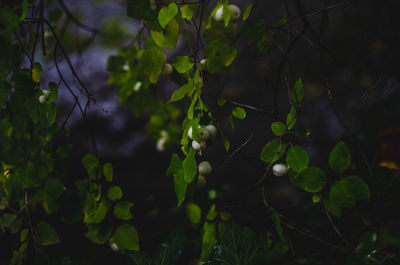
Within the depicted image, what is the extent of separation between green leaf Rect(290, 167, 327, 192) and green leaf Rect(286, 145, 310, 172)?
0.05 feet

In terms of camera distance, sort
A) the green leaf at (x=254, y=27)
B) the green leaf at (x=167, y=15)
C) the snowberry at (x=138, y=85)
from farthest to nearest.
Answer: the snowberry at (x=138, y=85)
the green leaf at (x=254, y=27)
the green leaf at (x=167, y=15)

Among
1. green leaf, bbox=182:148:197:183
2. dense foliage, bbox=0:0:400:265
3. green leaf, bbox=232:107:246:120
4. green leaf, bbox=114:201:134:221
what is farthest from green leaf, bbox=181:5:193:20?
green leaf, bbox=114:201:134:221

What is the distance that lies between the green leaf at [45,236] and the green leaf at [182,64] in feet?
1.65

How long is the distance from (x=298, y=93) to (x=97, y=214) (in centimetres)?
55

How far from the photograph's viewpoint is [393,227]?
0.50m

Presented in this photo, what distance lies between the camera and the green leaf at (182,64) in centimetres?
61

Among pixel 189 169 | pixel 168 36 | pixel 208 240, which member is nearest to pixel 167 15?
pixel 168 36

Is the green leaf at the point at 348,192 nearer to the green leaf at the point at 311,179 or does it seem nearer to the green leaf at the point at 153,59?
the green leaf at the point at 311,179

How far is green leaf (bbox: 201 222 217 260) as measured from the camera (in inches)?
26.2

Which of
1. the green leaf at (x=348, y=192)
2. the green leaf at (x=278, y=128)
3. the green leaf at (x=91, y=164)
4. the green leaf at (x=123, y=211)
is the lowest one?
the green leaf at (x=123, y=211)

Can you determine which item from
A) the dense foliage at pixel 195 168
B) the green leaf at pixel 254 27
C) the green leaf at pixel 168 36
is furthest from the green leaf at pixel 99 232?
the green leaf at pixel 254 27

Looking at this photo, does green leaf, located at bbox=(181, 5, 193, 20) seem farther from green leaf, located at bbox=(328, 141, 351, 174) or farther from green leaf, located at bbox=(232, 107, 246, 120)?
green leaf, located at bbox=(328, 141, 351, 174)

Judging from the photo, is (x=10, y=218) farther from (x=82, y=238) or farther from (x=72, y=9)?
(x=72, y=9)

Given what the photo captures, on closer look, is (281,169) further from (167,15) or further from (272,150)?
(167,15)
